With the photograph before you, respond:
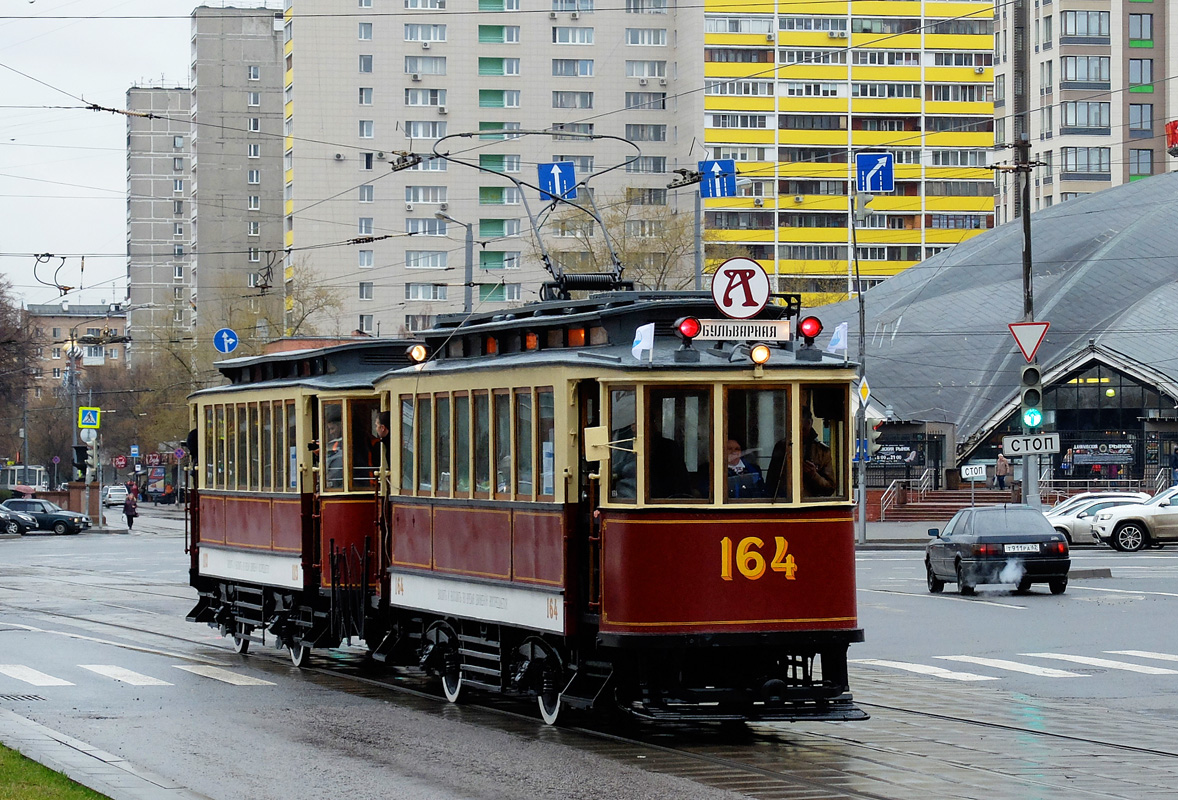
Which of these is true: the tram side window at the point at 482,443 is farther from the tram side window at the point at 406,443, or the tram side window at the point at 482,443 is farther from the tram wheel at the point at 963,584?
the tram wheel at the point at 963,584

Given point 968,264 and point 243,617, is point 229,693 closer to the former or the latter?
point 243,617

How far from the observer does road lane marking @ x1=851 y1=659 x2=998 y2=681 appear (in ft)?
57.1

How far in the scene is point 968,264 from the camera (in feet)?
288

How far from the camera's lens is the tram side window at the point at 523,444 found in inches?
536

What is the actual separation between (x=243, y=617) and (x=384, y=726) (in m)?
7.17

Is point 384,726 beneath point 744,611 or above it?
beneath

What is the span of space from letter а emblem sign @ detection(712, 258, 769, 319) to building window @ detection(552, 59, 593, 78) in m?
101

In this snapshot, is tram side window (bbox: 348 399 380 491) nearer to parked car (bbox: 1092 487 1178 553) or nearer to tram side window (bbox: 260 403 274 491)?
tram side window (bbox: 260 403 274 491)

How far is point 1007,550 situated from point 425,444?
50.0 feet

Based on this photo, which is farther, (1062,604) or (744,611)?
(1062,604)

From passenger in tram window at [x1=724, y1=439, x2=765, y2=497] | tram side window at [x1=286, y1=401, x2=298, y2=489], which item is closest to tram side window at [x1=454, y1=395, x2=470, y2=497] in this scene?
passenger in tram window at [x1=724, y1=439, x2=765, y2=497]

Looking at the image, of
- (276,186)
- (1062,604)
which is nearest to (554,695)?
(1062,604)

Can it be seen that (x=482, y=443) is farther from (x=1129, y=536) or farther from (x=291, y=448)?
(x=1129, y=536)

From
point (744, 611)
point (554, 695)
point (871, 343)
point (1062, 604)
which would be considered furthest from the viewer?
point (871, 343)
